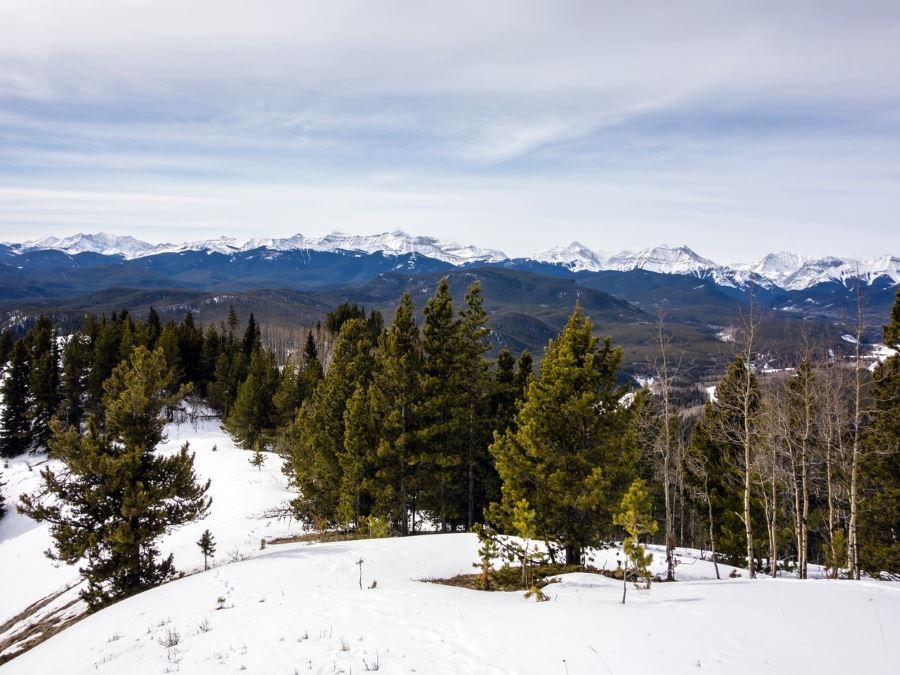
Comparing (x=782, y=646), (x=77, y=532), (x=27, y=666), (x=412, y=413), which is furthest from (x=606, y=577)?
(x=77, y=532)

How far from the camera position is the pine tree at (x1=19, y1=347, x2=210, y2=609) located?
17.2 metres

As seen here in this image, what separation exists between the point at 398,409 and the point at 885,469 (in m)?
22.4

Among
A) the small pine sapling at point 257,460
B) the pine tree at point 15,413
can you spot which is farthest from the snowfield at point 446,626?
the pine tree at point 15,413

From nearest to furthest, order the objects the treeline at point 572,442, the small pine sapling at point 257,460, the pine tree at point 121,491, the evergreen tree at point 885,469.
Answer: the treeline at point 572,442
the pine tree at point 121,491
the evergreen tree at point 885,469
the small pine sapling at point 257,460

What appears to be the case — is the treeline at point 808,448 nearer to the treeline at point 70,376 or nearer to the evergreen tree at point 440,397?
the evergreen tree at point 440,397

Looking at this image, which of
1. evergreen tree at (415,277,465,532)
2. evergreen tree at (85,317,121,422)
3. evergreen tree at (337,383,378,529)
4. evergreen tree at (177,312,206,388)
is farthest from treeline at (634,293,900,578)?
evergreen tree at (177,312,206,388)

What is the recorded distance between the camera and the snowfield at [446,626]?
800 centimetres

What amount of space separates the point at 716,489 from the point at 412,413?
20.2 meters

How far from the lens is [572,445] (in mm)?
17438

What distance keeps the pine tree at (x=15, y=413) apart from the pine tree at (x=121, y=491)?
145 ft

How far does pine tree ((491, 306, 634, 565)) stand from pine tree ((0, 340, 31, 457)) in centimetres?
5728

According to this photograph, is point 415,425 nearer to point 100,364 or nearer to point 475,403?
point 475,403

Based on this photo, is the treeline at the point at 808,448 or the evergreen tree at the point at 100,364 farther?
the evergreen tree at the point at 100,364

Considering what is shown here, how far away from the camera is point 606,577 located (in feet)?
49.3
